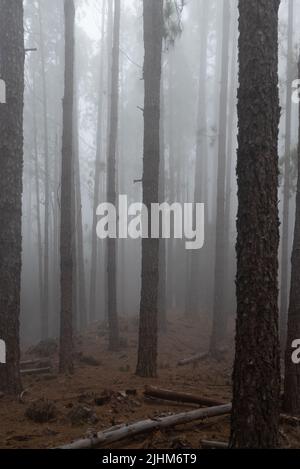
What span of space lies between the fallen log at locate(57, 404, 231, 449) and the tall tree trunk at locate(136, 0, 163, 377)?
10.0ft

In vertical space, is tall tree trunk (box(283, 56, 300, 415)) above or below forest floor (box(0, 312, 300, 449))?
above

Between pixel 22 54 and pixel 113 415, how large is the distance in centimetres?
552

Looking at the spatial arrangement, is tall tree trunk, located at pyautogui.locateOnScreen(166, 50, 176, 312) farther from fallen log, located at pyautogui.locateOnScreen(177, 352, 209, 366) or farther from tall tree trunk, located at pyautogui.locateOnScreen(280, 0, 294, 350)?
fallen log, located at pyautogui.locateOnScreen(177, 352, 209, 366)

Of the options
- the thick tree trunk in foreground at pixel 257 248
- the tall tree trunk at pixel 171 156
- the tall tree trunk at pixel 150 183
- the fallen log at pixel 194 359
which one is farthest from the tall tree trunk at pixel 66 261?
the tall tree trunk at pixel 171 156

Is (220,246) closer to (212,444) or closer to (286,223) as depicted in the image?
(286,223)

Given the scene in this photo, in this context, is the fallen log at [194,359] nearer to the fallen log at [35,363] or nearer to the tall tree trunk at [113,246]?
the tall tree trunk at [113,246]

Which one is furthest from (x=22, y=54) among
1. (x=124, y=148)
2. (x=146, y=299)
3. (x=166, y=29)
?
(x=124, y=148)

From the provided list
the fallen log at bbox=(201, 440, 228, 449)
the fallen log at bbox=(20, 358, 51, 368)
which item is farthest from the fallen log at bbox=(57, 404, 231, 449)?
the fallen log at bbox=(20, 358, 51, 368)

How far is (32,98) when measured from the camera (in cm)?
2548

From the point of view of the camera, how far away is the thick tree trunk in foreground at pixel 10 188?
307 inches

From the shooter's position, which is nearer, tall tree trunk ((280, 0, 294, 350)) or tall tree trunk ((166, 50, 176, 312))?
tall tree trunk ((280, 0, 294, 350))

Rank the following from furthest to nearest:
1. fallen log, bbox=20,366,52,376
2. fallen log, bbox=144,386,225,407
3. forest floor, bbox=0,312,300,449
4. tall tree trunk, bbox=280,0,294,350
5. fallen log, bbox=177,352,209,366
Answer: tall tree trunk, bbox=280,0,294,350
fallen log, bbox=177,352,209,366
fallen log, bbox=20,366,52,376
fallen log, bbox=144,386,225,407
forest floor, bbox=0,312,300,449

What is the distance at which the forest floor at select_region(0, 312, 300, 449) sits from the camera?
5629 mm
